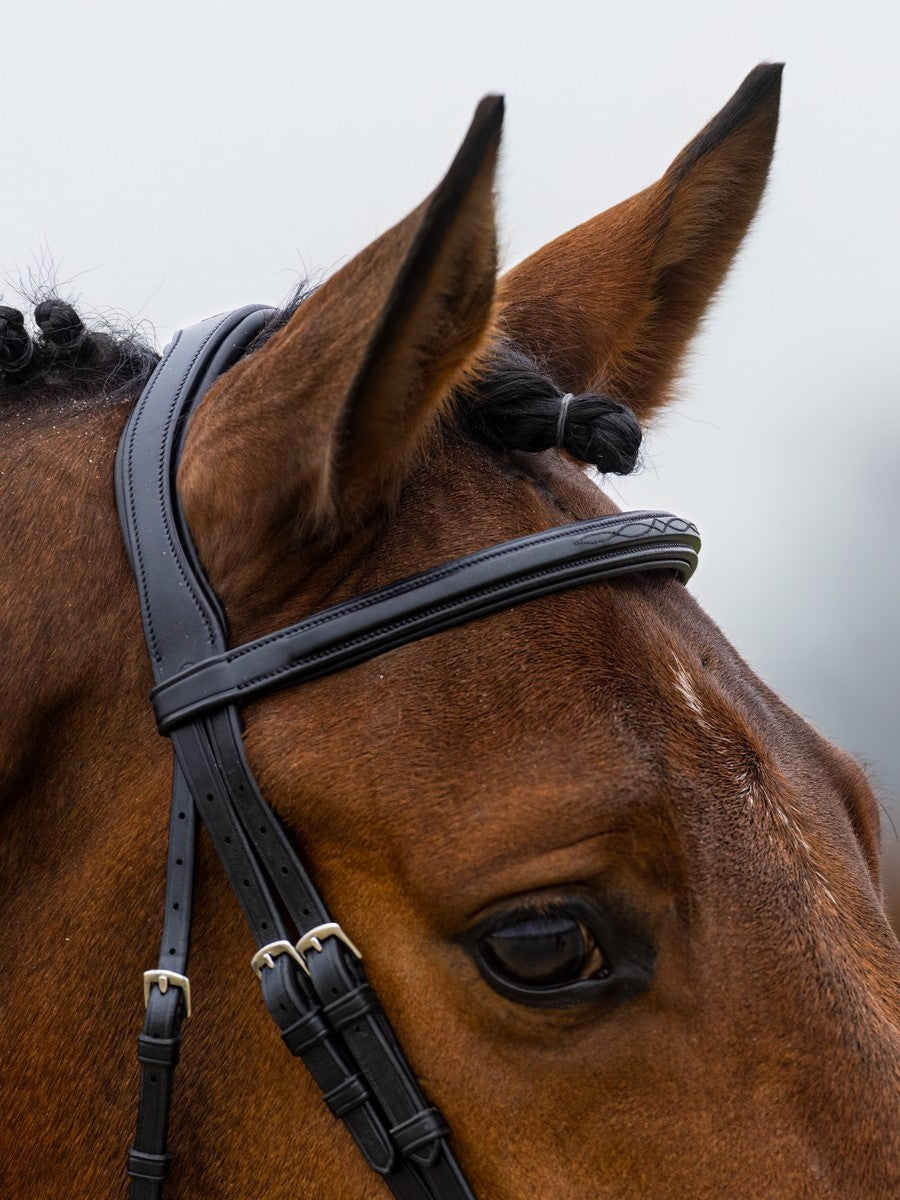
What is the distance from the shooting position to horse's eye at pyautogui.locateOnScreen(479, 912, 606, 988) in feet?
5.63

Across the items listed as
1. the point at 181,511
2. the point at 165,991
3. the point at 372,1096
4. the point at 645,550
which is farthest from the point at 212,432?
the point at 372,1096

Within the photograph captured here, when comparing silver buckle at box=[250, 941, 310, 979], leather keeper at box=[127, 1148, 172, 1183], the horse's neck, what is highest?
the horse's neck

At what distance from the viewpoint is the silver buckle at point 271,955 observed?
1809mm

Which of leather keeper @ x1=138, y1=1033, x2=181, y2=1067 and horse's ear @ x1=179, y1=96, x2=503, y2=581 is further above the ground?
horse's ear @ x1=179, y1=96, x2=503, y2=581

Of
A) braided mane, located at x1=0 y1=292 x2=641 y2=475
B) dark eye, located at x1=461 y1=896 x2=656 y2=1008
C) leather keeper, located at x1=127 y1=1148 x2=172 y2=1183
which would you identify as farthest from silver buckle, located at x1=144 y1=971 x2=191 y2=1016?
braided mane, located at x1=0 y1=292 x2=641 y2=475

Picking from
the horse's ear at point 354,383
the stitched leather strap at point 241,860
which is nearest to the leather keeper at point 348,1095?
the stitched leather strap at point 241,860

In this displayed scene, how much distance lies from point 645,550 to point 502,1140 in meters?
1.02

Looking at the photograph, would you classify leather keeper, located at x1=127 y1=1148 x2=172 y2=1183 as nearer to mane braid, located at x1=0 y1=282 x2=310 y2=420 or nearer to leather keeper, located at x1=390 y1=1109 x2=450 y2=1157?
leather keeper, located at x1=390 y1=1109 x2=450 y2=1157

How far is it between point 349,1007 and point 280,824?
1.02 feet

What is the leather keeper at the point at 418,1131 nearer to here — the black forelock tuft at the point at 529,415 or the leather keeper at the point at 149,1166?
the leather keeper at the point at 149,1166

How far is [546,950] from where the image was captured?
5.64 feet

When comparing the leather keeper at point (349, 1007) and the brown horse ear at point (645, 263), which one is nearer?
the leather keeper at point (349, 1007)

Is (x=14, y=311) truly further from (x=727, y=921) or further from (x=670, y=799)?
(x=727, y=921)

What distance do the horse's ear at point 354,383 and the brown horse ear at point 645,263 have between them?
64 centimetres
